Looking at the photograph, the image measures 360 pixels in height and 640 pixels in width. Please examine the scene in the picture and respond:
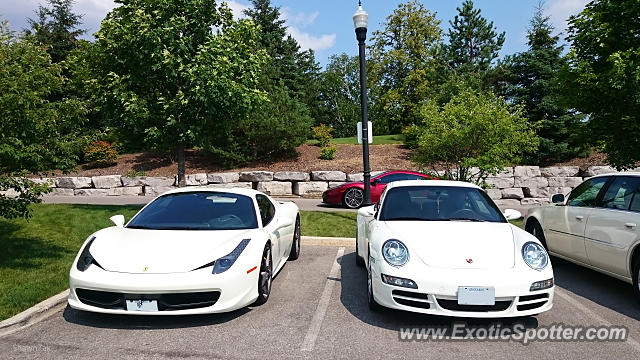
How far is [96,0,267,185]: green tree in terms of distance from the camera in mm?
10195

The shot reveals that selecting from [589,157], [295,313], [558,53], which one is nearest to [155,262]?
[295,313]

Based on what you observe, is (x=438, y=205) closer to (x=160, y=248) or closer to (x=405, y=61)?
(x=160, y=248)

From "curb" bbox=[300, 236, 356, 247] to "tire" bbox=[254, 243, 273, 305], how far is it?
146 inches

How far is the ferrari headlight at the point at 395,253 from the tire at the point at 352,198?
962cm

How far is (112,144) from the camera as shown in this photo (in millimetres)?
21188

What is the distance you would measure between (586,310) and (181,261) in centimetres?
435

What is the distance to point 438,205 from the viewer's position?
5.14 m

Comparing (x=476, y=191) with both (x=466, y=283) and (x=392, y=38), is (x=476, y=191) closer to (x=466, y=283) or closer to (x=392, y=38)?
(x=466, y=283)

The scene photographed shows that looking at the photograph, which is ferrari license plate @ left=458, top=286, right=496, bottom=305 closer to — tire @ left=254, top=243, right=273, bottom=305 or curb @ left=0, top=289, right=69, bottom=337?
tire @ left=254, top=243, right=273, bottom=305

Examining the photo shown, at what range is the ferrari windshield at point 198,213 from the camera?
4.98 metres

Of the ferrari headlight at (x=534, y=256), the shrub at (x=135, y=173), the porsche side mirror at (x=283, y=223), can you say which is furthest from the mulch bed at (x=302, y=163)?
the ferrari headlight at (x=534, y=256)

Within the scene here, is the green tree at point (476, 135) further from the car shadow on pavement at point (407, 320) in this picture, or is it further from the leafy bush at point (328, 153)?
the leafy bush at point (328, 153)

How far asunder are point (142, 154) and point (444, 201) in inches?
831

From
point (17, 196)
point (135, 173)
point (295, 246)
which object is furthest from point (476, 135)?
point (135, 173)
